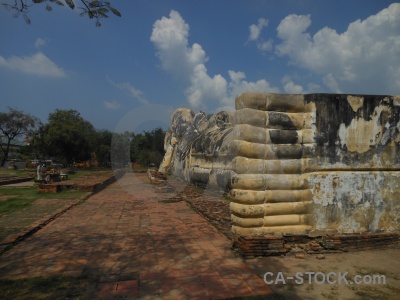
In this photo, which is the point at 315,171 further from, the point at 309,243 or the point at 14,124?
the point at 14,124

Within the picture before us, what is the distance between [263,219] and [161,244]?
4.93ft

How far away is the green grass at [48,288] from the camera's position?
9.84ft

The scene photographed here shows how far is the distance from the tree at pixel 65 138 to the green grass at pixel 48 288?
2667 centimetres

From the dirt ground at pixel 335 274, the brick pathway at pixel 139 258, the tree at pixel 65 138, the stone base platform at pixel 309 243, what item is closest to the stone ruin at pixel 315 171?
the stone base platform at pixel 309 243

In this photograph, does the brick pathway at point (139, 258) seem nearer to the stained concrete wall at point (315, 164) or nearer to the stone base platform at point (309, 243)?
the stone base platform at point (309, 243)

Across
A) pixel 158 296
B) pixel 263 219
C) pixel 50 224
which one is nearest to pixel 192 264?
pixel 158 296

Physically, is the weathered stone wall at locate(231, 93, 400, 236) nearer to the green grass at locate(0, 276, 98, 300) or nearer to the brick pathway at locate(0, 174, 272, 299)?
the brick pathway at locate(0, 174, 272, 299)

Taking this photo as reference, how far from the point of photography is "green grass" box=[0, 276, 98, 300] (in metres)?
3.00

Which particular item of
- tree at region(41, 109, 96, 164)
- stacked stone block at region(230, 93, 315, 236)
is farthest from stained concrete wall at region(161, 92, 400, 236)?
tree at region(41, 109, 96, 164)

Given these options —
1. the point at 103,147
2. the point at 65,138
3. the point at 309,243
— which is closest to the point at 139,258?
the point at 309,243

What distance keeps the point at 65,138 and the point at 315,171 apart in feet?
89.4

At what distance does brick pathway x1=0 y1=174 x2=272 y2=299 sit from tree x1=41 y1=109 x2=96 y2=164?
23912mm

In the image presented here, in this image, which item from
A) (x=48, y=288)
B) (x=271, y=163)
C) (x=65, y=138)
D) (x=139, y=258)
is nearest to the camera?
(x=48, y=288)

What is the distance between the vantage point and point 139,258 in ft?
13.1
